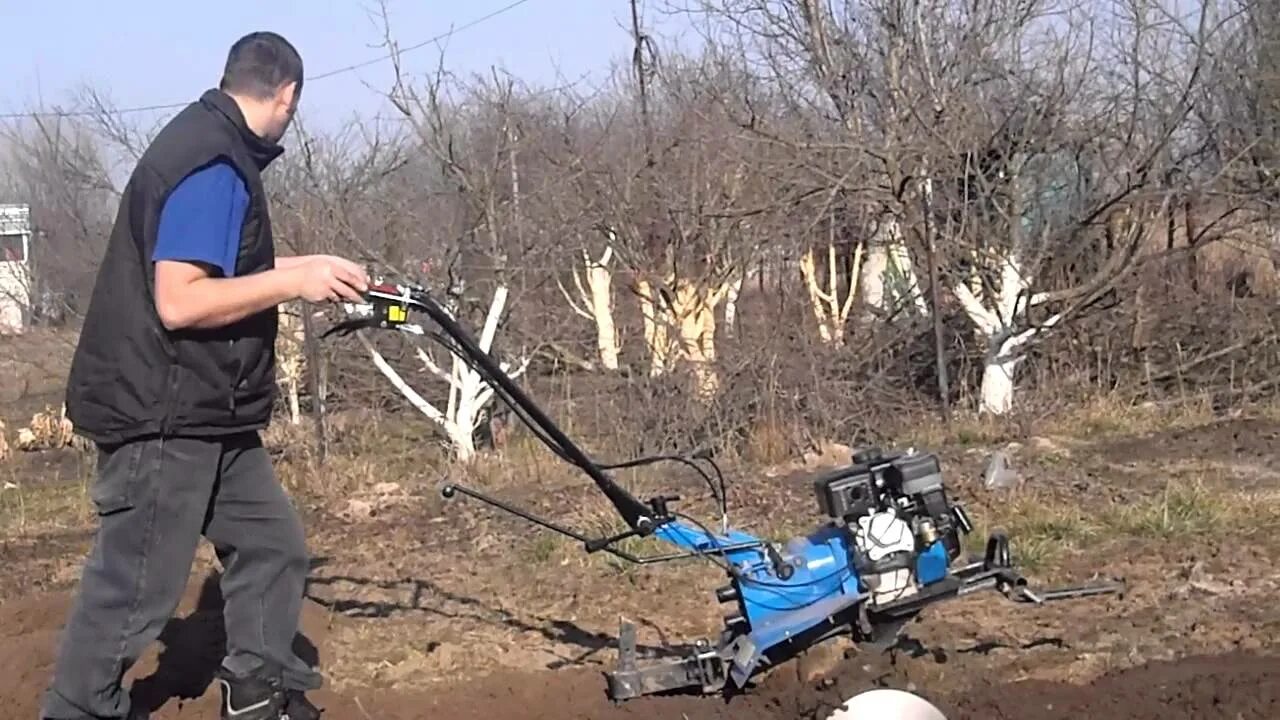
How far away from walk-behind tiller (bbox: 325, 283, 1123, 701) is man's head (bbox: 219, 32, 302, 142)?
2.05 feet

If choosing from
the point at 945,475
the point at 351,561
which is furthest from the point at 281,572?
the point at 945,475

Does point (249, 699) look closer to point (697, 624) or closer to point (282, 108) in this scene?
point (282, 108)

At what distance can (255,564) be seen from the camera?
4.48 metres

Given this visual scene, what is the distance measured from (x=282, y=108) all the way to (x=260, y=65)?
0.44 feet

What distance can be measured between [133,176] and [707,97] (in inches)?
324

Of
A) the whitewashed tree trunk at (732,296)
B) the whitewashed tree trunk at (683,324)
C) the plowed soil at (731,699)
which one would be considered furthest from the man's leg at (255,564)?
the whitewashed tree trunk at (732,296)

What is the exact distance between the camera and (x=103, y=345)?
4121 mm

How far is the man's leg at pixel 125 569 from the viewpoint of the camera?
4102 millimetres

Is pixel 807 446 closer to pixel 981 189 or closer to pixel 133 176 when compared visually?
pixel 981 189

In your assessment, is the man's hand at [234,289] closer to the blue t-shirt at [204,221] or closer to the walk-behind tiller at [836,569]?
the blue t-shirt at [204,221]

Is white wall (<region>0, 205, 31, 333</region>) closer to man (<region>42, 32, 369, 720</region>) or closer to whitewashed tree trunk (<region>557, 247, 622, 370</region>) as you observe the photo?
whitewashed tree trunk (<region>557, 247, 622, 370</region>)

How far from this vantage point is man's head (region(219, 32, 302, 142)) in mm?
4176

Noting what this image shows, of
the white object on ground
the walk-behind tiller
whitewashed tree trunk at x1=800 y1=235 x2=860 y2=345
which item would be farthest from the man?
whitewashed tree trunk at x1=800 y1=235 x2=860 y2=345

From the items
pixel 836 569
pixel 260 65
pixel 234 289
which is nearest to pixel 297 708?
pixel 234 289
